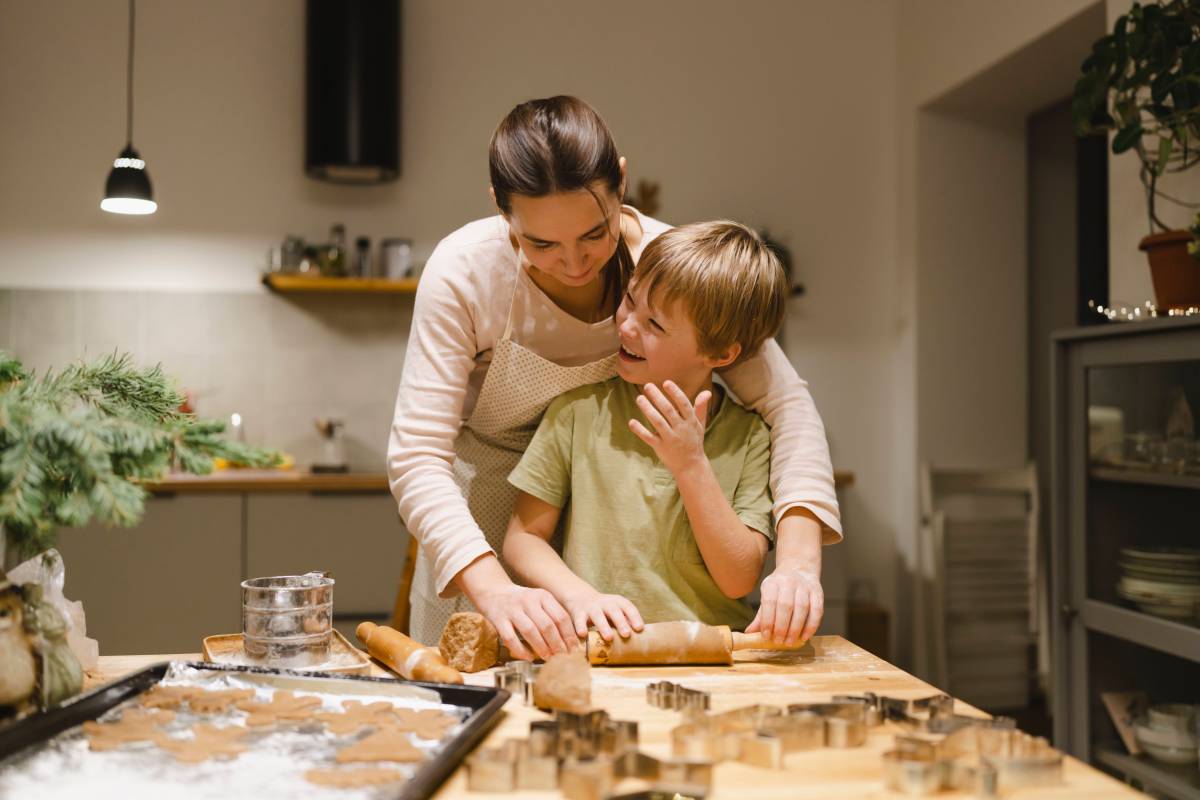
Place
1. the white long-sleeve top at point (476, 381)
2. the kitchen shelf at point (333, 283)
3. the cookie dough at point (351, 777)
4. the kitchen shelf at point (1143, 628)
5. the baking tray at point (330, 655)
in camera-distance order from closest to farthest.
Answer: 1. the cookie dough at point (351, 777)
2. the baking tray at point (330, 655)
3. the white long-sleeve top at point (476, 381)
4. the kitchen shelf at point (1143, 628)
5. the kitchen shelf at point (333, 283)

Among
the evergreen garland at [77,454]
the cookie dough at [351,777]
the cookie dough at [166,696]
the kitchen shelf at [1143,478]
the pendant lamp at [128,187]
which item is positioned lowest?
the cookie dough at [351,777]

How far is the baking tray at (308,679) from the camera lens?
73 cm

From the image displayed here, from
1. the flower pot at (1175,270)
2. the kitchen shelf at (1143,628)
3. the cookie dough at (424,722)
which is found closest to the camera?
the cookie dough at (424,722)

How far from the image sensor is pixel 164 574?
3168 millimetres

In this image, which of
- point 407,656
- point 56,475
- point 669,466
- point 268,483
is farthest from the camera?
point 268,483

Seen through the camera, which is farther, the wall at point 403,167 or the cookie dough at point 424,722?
the wall at point 403,167

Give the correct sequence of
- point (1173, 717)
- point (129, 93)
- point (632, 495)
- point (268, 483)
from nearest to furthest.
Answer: point (632, 495)
point (1173, 717)
point (268, 483)
point (129, 93)

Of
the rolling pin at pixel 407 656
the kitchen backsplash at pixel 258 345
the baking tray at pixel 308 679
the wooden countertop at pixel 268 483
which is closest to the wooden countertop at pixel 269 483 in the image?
the wooden countertop at pixel 268 483

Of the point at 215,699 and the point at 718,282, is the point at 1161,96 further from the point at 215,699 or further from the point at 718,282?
the point at 215,699

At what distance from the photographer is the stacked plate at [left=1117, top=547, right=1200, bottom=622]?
1900mm

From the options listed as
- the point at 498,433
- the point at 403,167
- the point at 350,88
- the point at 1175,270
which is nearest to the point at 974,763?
the point at 498,433

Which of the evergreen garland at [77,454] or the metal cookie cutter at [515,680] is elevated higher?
the evergreen garland at [77,454]

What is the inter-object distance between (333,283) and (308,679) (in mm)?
2731

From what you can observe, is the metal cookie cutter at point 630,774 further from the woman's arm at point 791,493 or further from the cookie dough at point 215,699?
the woman's arm at point 791,493
